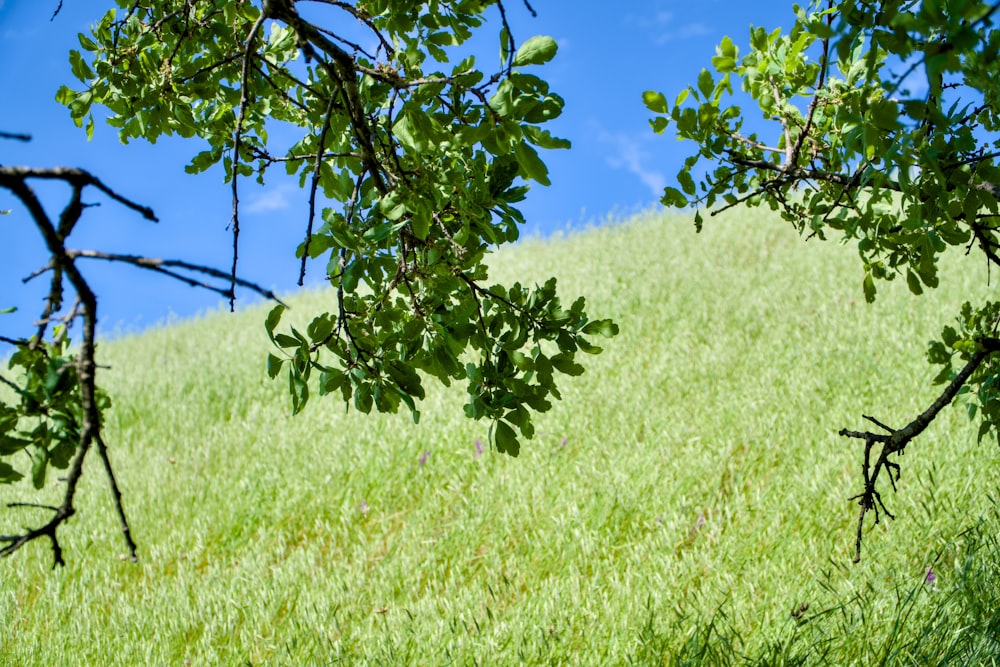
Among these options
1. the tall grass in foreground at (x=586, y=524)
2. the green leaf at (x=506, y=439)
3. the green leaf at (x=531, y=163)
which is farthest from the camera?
the tall grass in foreground at (x=586, y=524)

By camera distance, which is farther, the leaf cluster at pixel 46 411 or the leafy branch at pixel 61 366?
the leaf cluster at pixel 46 411

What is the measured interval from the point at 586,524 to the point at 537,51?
3.41m

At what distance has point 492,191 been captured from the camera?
238 centimetres

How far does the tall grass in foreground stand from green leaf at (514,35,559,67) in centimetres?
247

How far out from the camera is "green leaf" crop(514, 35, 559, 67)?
78.7 inches

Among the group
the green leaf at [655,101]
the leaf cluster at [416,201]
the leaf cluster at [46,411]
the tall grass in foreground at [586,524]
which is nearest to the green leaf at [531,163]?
the leaf cluster at [416,201]

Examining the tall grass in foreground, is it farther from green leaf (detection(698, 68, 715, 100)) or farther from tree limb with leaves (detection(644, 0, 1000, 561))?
green leaf (detection(698, 68, 715, 100))

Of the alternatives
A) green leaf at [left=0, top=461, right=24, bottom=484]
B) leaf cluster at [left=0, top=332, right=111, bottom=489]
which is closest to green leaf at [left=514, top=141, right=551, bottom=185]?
leaf cluster at [left=0, top=332, right=111, bottom=489]

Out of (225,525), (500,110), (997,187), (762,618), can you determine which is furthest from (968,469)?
(225,525)

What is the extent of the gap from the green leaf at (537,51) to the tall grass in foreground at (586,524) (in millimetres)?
2469

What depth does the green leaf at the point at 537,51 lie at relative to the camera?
6.56 feet

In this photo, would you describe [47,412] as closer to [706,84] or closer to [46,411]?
[46,411]

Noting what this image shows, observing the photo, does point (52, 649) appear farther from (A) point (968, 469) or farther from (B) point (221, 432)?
(A) point (968, 469)

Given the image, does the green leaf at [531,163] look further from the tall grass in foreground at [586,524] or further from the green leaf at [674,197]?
the tall grass in foreground at [586,524]
